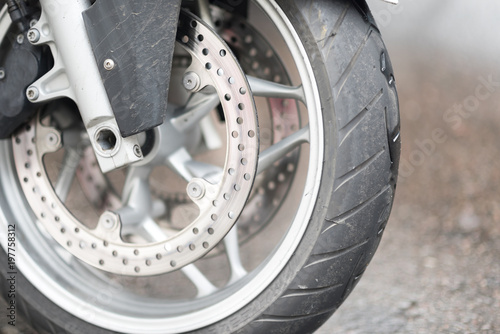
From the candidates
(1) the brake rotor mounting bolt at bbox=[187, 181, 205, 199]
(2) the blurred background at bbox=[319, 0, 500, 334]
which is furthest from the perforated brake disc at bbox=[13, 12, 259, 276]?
(2) the blurred background at bbox=[319, 0, 500, 334]

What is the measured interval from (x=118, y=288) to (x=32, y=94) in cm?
43

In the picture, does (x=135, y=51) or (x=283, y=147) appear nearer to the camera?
(x=135, y=51)

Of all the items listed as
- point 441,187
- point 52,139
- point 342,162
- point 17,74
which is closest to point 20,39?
point 17,74

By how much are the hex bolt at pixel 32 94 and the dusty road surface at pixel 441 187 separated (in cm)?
53

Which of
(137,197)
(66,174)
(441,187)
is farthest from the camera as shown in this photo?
(441,187)

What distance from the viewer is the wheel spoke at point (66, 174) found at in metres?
1.36

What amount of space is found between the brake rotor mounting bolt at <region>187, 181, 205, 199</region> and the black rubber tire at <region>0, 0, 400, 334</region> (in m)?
0.19

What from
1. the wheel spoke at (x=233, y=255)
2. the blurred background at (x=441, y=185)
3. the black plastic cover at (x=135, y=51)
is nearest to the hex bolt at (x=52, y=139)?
the black plastic cover at (x=135, y=51)

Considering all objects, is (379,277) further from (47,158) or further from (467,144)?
(47,158)

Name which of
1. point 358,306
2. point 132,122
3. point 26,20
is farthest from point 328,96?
point 358,306

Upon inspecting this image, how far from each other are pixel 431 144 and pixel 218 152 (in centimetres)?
95

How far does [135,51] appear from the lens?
34.3 inches

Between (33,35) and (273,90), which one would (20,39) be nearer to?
(33,35)

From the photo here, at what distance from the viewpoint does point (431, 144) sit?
7.93 ft
